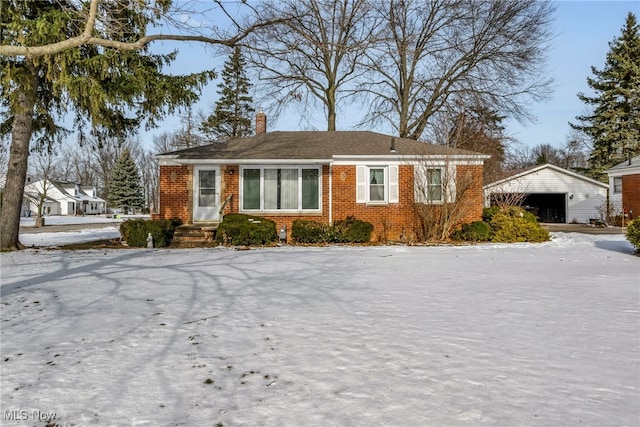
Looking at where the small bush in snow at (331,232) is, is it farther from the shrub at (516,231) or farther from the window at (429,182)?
the shrub at (516,231)

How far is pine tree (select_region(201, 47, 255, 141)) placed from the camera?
119ft

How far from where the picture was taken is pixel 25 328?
4516mm

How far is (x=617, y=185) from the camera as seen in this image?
25625 millimetres

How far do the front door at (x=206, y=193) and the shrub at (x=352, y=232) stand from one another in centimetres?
477

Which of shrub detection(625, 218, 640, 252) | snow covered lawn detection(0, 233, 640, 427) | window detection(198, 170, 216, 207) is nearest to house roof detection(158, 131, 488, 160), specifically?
window detection(198, 170, 216, 207)

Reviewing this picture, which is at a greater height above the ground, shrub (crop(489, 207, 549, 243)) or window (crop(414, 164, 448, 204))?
window (crop(414, 164, 448, 204))

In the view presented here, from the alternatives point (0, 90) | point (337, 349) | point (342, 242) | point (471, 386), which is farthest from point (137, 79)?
point (471, 386)

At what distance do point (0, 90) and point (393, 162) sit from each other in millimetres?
13409

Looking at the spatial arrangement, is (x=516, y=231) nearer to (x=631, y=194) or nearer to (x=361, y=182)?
(x=361, y=182)

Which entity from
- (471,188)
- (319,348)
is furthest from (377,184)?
(319,348)

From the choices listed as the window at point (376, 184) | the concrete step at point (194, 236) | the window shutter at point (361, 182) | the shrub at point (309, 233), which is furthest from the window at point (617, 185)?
the concrete step at point (194, 236)

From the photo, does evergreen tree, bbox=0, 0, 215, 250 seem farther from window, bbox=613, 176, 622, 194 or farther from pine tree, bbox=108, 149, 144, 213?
pine tree, bbox=108, 149, 144, 213

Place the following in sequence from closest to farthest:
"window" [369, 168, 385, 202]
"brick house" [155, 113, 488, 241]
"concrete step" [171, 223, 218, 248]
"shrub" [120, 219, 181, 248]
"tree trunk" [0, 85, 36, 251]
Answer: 1. "tree trunk" [0, 85, 36, 251]
2. "shrub" [120, 219, 181, 248]
3. "concrete step" [171, 223, 218, 248]
4. "brick house" [155, 113, 488, 241]
5. "window" [369, 168, 385, 202]

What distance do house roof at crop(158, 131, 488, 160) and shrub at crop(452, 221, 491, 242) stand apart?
2.71 metres
